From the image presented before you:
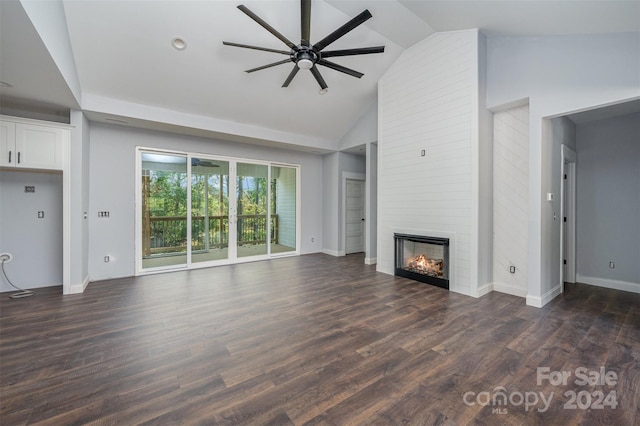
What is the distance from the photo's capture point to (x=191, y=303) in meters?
3.53

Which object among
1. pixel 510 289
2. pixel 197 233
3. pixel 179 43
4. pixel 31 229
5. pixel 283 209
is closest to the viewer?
pixel 179 43

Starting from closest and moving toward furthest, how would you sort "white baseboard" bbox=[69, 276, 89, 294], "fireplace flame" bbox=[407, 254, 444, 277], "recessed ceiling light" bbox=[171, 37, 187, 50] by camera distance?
"recessed ceiling light" bbox=[171, 37, 187, 50]
"white baseboard" bbox=[69, 276, 89, 294]
"fireplace flame" bbox=[407, 254, 444, 277]

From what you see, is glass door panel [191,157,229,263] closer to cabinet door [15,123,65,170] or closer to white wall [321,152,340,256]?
cabinet door [15,123,65,170]

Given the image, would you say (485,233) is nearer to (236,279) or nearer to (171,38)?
(236,279)

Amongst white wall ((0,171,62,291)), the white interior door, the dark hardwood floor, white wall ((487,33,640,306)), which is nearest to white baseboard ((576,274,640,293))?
the dark hardwood floor

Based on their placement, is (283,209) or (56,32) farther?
(283,209)

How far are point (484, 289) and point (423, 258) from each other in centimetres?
100

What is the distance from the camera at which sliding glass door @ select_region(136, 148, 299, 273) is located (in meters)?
5.14

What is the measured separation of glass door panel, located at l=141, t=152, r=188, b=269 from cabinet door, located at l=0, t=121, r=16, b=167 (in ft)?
5.45

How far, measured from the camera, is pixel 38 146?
370 centimetres

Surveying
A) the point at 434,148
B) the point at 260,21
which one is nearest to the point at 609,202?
the point at 434,148

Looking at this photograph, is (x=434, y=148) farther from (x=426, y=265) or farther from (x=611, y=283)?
(x=611, y=283)

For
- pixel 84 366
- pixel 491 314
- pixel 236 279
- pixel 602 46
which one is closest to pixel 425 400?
pixel 491 314

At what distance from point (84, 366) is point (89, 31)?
378 centimetres
